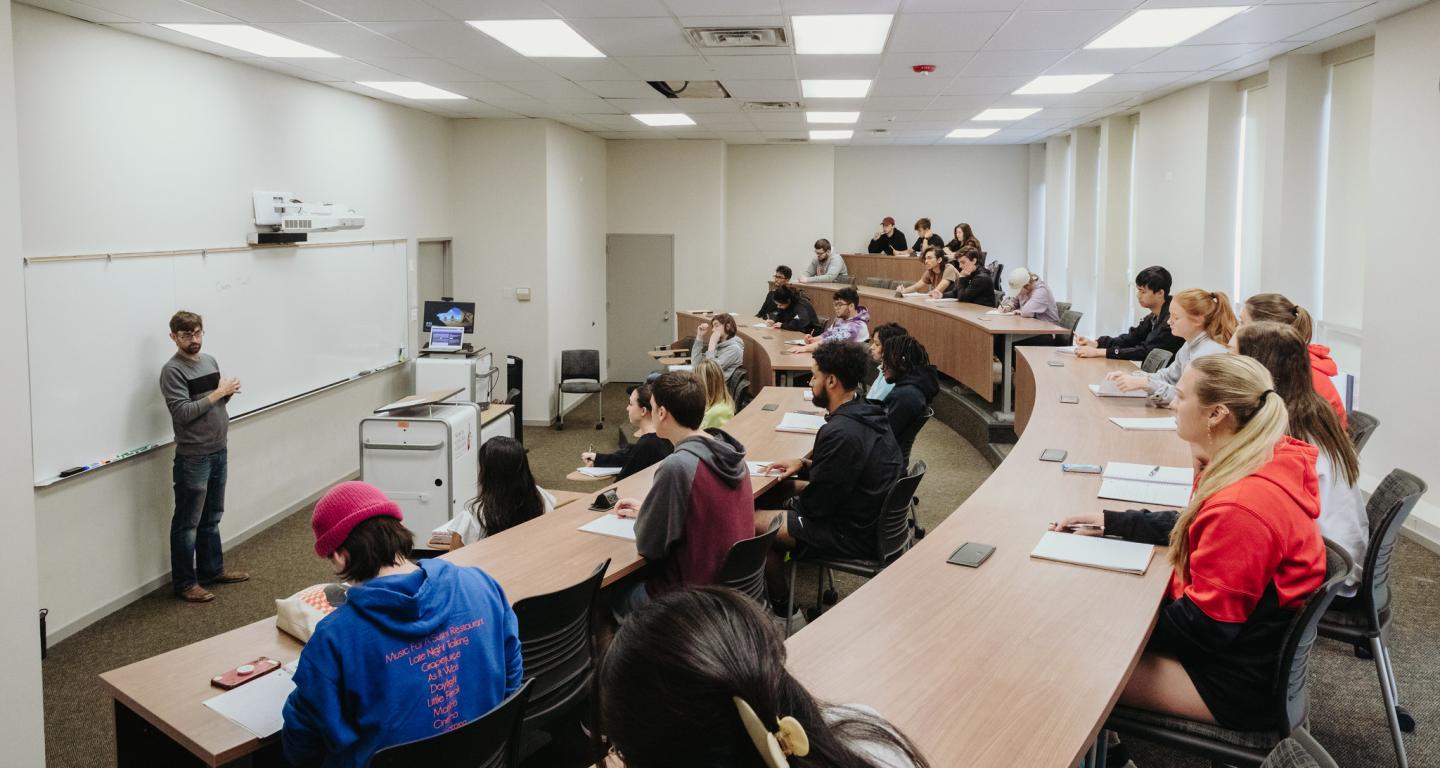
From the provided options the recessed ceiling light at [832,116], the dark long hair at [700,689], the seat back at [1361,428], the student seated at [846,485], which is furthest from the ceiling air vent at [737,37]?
the dark long hair at [700,689]

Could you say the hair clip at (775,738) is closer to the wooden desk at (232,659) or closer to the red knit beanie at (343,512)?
the red knit beanie at (343,512)

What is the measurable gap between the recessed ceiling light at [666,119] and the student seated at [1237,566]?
7.94 m

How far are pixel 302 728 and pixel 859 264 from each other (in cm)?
1250

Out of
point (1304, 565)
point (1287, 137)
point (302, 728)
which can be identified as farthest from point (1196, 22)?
point (302, 728)

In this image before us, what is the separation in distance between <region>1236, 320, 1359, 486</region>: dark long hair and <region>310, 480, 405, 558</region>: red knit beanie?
2.77 m

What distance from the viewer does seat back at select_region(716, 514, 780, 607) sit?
3.46 m

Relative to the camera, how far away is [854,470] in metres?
4.34

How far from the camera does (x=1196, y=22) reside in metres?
5.82

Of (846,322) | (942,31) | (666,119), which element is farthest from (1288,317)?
(666,119)

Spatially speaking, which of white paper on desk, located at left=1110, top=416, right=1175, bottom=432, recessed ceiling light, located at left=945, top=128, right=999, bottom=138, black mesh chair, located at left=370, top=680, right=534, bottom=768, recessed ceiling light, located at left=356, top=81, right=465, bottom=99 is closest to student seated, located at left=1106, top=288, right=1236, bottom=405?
white paper on desk, located at left=1110, top=416, right=1175, bottom=432

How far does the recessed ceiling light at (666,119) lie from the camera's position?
10.1 metres

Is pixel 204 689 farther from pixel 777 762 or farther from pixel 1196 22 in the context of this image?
pixel 1196 22

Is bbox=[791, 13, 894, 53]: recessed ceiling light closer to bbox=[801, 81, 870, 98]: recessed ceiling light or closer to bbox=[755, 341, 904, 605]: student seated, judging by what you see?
bbox=[801, 81, 870, 98]: recessed ceiling light

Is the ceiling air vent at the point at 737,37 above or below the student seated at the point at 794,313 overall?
above
